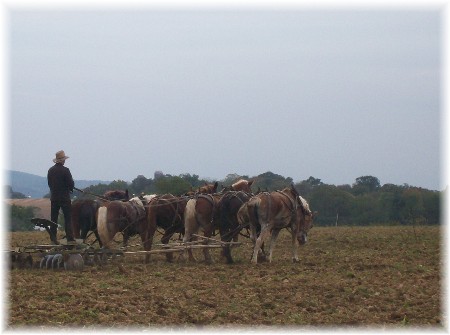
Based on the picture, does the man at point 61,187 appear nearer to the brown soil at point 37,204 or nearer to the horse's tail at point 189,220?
the horse's tail at point 189,220

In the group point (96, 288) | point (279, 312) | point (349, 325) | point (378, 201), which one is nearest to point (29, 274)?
point (96, 288)

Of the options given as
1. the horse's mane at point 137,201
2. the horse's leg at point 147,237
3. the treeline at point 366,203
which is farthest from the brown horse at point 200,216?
the treeline at point 366,203

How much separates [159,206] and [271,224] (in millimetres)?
2395

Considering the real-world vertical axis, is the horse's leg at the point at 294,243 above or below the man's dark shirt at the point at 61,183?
below

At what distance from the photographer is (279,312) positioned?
35.2ft

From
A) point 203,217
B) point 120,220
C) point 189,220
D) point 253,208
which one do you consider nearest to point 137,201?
point 189,220

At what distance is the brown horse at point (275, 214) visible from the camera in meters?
16.5

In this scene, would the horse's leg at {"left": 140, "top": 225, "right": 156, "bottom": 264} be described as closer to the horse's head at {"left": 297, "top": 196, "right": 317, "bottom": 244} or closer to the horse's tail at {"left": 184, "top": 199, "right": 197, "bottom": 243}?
the horse's tail at {"left": 184, "top": 199, "right": 197, "bottom": 243}

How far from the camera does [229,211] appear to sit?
1708 cm

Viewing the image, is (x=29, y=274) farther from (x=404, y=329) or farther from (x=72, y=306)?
(x=404, y=329)

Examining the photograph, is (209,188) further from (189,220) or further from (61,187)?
(61,187)

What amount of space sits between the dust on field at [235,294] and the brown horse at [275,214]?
50cm

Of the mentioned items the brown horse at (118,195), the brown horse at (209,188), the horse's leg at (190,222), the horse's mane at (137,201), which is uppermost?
the brown horse at (209,188)

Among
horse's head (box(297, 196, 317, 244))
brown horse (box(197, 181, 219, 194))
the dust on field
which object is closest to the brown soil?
brown horse (box(197, 181, 219, 194))
